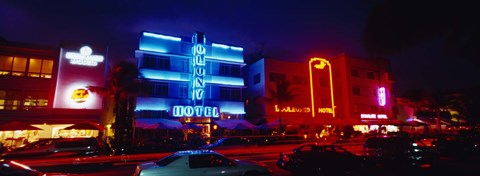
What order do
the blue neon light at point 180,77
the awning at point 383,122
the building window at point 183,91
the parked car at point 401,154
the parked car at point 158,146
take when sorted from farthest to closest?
the awning at point 383,122
the building window at point 183,91
the blue neon light at point 180,77
the parked car at point 158,146
the parked car at point 401,154

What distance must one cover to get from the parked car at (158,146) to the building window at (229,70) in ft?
59.2

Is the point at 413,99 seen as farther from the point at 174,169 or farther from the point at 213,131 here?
the point at 174,169

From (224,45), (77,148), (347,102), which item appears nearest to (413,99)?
(347,102)

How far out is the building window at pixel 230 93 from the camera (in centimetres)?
3850

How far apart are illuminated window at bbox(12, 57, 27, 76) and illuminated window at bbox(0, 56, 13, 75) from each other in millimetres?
307

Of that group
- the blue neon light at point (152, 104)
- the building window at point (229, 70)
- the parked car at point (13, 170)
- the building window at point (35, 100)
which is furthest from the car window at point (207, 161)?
the building window at point (229, 70)

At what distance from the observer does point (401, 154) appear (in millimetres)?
14961

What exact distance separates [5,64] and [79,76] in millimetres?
6289

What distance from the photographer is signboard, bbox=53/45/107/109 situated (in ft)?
96.4

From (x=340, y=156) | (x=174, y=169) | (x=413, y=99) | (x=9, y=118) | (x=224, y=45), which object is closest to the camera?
(x=174, y=169)

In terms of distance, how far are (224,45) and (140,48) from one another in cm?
1086

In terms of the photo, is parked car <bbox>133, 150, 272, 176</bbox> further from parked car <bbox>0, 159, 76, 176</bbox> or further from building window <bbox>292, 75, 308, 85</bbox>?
building window <bbox>292, 75, 308, 85</bbox>

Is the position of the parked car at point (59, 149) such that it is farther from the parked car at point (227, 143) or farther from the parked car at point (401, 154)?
the parked car at point (401, 154)

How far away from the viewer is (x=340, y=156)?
13430 mm
